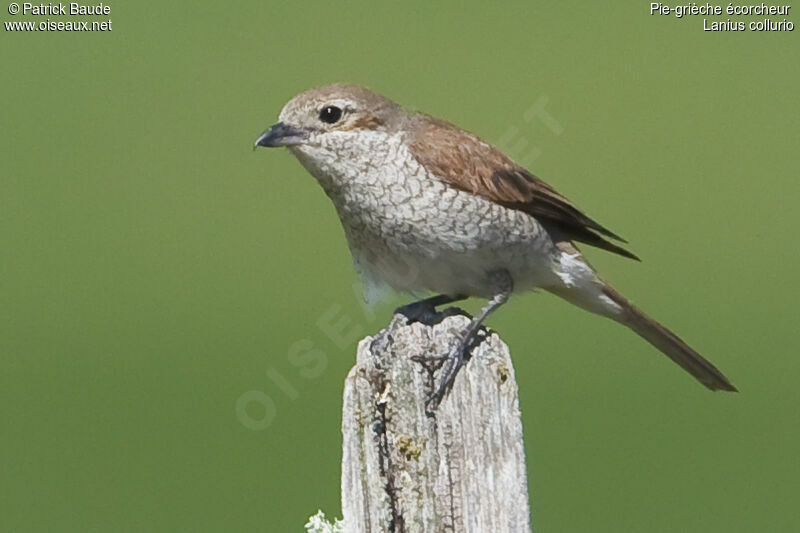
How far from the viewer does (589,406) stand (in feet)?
25.1

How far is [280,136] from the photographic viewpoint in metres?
5.12

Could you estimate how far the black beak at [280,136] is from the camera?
508 centimetres

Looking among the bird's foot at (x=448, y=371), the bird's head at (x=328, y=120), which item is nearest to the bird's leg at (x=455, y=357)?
the bird's foot at (x=448, y=371)

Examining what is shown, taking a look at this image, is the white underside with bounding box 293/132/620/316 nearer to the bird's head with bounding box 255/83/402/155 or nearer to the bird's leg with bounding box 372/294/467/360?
the bird's head with bounding box 255/83/402/155

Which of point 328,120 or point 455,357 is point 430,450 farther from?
point 328,120

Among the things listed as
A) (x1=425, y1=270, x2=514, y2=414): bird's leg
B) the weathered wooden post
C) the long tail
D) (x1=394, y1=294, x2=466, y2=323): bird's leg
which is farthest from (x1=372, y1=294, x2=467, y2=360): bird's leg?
the long tail

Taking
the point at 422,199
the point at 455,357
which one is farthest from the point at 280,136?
the point at 455,357

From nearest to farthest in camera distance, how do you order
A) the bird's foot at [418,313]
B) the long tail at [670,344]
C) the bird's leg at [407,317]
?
the bird's leg at [407,317], the bird's foot at [418,313], the long tail at [670,344]

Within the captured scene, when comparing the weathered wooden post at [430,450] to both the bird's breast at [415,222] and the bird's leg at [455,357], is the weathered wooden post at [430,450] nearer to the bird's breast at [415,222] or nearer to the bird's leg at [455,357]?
the bird's leg at [455,357]

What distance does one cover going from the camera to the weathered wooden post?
3.25 meters

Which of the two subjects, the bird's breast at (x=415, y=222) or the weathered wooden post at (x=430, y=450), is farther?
the bird's breast at (x=415, y=222)

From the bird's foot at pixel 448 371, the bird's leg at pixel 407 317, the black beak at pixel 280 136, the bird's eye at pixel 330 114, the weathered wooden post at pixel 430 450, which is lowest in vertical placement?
the weathered wooden post at pixel 430 450

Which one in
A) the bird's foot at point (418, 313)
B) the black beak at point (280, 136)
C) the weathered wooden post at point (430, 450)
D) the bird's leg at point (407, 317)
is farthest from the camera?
the black beak at point (280, 136)

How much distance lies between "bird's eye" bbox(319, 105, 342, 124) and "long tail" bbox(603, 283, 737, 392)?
1.57 m
